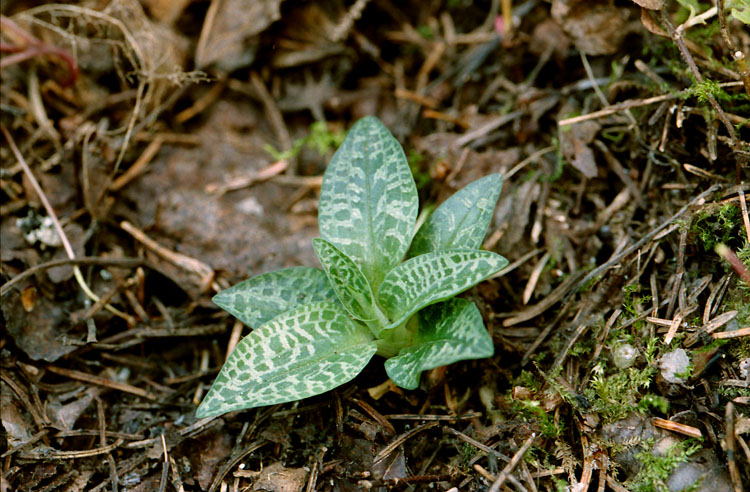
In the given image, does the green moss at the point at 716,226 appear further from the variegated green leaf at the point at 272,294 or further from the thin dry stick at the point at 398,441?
the variegated green leaf at the point at 272,294

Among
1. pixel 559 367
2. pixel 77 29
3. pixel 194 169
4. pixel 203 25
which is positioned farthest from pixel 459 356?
pixel 77 29

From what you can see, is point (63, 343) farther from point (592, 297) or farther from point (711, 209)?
point (711, 209)

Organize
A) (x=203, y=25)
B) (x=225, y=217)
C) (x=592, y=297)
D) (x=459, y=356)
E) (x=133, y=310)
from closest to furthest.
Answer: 1. (x=459, y=356)
2. (x=592, y=297)
3. (x=133, y=310)
4. (x=225, y=217)
5. (x=203, y=25)

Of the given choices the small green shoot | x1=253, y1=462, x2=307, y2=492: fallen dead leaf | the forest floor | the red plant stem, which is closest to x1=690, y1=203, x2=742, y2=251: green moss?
the forest floor

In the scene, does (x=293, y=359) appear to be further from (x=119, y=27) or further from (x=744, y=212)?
(x=119, y=27)

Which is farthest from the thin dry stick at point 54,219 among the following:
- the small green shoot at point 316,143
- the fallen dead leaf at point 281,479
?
the small green shoot at point 316,143

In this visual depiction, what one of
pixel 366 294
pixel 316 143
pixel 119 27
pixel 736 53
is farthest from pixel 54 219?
pixel 736 53

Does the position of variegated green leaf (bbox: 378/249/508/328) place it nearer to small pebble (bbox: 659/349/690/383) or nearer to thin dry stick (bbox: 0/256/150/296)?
small pebble (bbox: 659/349/690/383)
